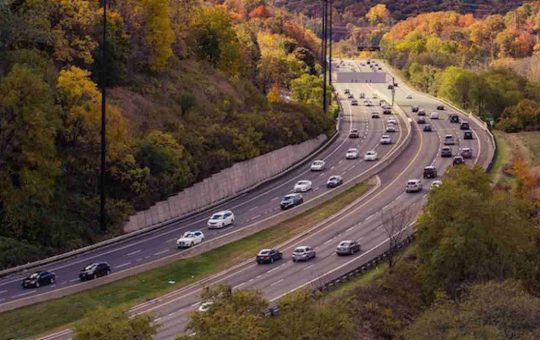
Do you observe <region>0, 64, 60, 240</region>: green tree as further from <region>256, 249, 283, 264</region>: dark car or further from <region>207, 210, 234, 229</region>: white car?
<region>256, 249, 283, 264</region>: dark car

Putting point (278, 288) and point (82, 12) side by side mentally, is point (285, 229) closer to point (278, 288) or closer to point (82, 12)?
A: point (278, 288)

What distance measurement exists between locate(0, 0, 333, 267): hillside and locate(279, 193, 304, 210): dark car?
615 centimetres

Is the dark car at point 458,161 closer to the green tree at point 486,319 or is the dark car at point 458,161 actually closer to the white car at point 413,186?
the white car at point 413,186

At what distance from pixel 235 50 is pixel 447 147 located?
22.6 metres

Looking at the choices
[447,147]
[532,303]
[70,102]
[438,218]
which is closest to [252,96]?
[447,147]

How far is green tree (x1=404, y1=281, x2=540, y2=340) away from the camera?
4150 centimetres

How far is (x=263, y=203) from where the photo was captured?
7781 cm

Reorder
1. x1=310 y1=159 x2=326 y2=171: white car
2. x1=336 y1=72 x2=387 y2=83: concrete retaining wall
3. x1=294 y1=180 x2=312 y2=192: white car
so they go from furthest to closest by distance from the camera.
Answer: x1=336 y1=72 x2=387 y2=83: concrete retaining wall, x1=310 y1=159 x2=326 y2=171: white car, x1=294 y1=180 x2=312 y2=192: white car

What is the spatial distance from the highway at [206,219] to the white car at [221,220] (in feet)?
1.54

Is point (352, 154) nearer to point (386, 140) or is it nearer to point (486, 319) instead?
point (386, 140)

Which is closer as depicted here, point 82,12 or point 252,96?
point 82,12

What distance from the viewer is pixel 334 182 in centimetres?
8262

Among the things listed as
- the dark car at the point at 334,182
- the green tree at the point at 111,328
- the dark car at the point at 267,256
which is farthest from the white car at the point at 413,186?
the green tree at the point at 111,328

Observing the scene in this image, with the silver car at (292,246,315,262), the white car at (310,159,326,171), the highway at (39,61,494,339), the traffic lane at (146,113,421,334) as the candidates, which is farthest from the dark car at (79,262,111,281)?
the white car at (310,159,326,171)
